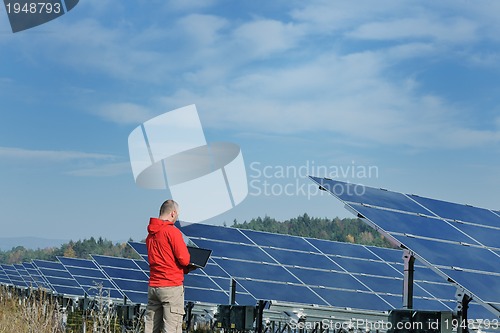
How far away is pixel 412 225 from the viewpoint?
514 inches

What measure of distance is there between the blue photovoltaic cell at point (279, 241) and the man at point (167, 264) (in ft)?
32.7

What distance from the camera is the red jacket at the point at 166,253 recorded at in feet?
33.6

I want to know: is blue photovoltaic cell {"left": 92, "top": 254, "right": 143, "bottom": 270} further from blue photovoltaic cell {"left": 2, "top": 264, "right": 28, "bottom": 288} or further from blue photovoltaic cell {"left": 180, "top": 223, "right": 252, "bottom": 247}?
blue photovoltaic cell {"left": 2, "top": 264, "right": 28, "bottom": 288}

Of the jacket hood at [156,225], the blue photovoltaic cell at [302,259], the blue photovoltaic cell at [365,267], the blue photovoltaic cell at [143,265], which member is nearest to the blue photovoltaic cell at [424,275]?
the blue photovoltaic cell at [365,267]

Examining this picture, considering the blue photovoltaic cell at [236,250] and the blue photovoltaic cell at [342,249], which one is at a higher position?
the blue photovoltaic cell at [342,249]

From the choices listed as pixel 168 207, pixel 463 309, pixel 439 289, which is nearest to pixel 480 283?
pixel 463 309

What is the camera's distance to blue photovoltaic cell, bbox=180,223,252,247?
20127mm

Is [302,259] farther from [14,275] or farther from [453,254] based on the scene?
[14,275]

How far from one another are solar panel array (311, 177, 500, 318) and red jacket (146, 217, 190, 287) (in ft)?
11.0

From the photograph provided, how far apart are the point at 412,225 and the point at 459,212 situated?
2593 millimetres

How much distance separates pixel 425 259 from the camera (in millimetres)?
11469

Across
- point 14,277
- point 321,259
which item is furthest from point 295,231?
point 321,259

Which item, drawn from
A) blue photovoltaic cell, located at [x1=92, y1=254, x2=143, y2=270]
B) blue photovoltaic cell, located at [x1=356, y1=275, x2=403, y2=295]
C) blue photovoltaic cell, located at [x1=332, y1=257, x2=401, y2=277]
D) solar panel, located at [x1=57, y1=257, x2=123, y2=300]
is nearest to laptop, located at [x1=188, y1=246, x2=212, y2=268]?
blue photovoltaic cell, located at [x1=356, y1=275, x2=403, y2=295]

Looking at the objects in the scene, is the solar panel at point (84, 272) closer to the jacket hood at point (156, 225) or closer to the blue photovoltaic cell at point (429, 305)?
the blue photovoltaic cell at point (429, 305)
